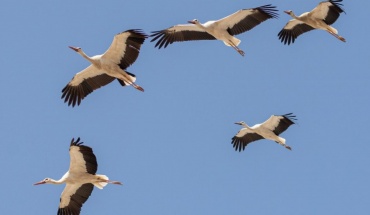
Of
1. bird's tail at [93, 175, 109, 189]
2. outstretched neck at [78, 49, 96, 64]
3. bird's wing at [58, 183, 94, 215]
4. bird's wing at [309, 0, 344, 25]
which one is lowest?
bird's wing at [58, 183, 94, 215]

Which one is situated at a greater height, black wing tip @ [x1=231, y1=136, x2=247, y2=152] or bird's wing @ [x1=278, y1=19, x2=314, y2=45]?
bird's wing @ [x1=278, y1=19, x2=314, y2=45]

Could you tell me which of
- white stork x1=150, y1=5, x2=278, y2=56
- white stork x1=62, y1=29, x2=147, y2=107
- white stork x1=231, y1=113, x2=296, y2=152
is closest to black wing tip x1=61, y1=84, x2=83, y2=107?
white stork x1=62, y1=29, x2=147, y2=107

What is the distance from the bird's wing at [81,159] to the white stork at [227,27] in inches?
149

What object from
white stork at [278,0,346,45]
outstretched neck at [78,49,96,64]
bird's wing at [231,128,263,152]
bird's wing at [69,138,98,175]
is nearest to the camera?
bird's wing at [69,138,98,175]

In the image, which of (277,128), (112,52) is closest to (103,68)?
(112,52)

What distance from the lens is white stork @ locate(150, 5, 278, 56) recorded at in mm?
21619

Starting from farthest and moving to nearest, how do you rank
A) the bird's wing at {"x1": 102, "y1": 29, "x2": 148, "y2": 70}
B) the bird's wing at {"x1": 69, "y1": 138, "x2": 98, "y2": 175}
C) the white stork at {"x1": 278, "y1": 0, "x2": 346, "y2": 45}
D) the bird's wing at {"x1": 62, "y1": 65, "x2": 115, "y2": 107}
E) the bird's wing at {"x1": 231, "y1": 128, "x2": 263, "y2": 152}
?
the bird's wing at {"x1": 231, "y1": 128, "x2": 263, "y2": 152} → the white stork at {"x1": 278, "y1": 0, "x2": 346, "y2": 45} → the bird's wing at {"x1": 62, "y1": 65, "x2": 115, "y2": 107} → the bird's wing at {"x1": 102, "y1": 29, "x2": 148, "y2": 70} → the bird's wing at {"x1": 69, "y1": 138, "x2": 98, "y2": 175}

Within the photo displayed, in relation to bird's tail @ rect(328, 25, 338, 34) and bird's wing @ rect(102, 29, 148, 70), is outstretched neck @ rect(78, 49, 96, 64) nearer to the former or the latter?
bird's wing @ rect(102, 29, 148, 70)

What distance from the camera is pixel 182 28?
2241 cm

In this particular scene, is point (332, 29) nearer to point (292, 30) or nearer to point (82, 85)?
point (292, 30)

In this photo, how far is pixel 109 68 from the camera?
67.3 feet

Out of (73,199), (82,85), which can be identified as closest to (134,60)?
(82,85)

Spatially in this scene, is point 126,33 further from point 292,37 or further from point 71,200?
point 292,37

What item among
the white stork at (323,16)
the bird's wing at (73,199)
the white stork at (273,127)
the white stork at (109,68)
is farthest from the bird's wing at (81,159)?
the white stork at (323,16)
